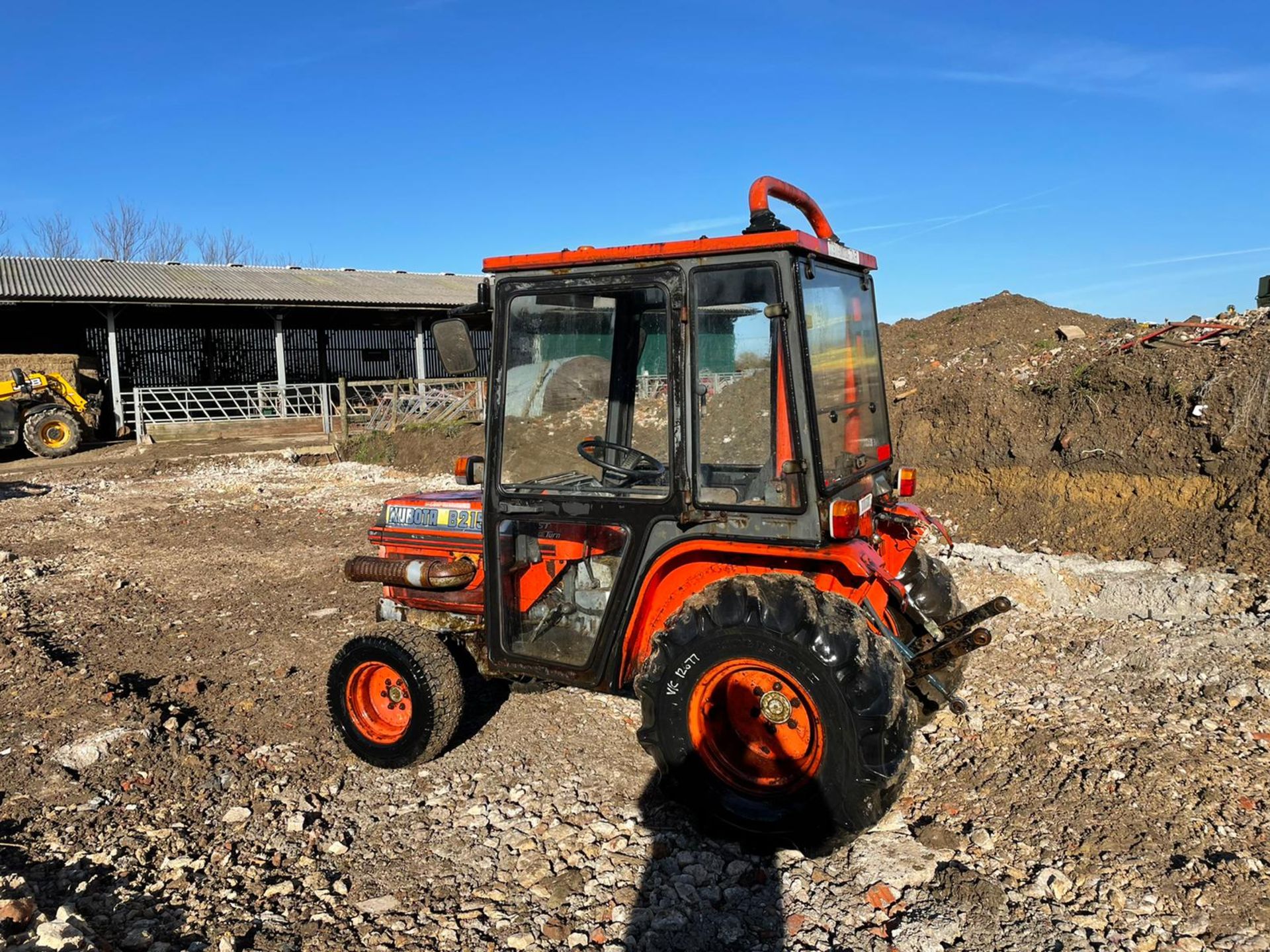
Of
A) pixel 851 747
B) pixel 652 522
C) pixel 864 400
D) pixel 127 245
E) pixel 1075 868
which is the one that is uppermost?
pixel 127 245

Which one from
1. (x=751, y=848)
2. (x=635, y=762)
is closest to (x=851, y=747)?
(x=751, y=848)

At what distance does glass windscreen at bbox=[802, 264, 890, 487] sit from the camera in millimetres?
3506

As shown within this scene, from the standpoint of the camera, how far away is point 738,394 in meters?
3.45

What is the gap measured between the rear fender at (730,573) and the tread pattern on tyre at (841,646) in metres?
0.12

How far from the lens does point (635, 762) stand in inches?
169

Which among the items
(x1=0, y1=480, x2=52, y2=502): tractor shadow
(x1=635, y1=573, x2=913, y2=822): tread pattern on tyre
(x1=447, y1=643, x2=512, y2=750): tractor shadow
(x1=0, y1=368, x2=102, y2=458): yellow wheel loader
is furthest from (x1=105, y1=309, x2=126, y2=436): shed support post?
(x1=635, y1=573, x2=913, y2=822): tread pattern on tyre

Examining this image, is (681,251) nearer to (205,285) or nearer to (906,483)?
(906,483)

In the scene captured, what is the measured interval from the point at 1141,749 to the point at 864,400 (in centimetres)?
202

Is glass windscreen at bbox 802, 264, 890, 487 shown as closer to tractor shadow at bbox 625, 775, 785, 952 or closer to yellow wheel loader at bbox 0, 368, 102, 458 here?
tractor shadow at bbox 625, 775, 785, 952

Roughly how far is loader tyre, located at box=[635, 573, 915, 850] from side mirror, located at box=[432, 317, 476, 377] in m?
1.25

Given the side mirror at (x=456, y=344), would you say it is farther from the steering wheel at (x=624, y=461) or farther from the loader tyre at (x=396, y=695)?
the loader tyre at (x=396, y=695)

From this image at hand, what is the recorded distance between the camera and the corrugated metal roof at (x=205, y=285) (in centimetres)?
1961

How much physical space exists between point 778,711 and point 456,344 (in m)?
1.82

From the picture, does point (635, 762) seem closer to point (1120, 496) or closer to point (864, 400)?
point (864, 400)
